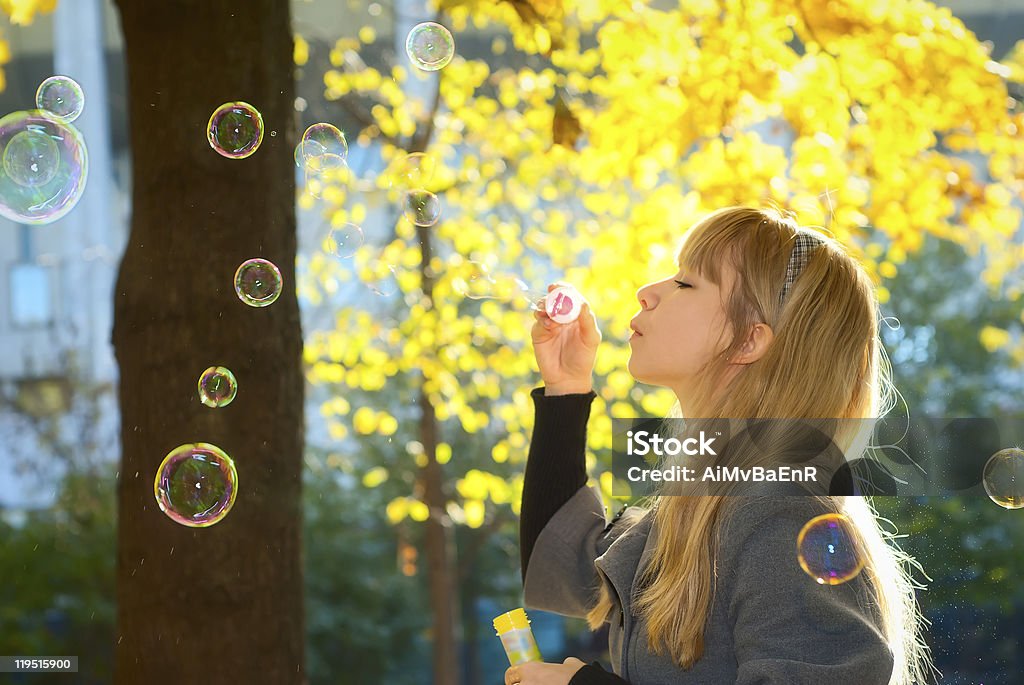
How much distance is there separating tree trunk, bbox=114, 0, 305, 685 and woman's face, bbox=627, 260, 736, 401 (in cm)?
86

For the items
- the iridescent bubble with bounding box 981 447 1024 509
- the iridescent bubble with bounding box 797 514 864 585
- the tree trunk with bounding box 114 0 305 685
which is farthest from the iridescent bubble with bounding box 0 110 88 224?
the iridescent bubble with bounding box 981 447 1024 509

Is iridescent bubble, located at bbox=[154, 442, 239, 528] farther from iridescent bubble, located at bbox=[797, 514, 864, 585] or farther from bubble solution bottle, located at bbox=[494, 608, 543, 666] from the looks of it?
iridescent bubble, located at bbox=[797, 514, 864, 585]

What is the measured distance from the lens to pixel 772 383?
5.39 ft

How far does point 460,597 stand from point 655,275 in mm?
3585

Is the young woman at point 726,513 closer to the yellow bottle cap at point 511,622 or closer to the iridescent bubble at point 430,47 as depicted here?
the yellow bottle cap at point 511,622

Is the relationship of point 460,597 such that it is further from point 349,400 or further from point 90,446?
point 90,446

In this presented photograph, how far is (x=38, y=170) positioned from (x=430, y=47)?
0.93 metres

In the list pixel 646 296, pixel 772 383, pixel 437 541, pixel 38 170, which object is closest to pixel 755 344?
pixel 772 383

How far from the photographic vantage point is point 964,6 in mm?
6961

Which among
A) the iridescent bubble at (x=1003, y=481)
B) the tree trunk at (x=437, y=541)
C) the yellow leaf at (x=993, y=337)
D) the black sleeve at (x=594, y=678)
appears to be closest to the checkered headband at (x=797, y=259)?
the black sleeve at (x=594, y=678)

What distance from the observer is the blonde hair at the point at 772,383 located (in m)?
1.52

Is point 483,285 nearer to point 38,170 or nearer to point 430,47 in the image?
point 430,47

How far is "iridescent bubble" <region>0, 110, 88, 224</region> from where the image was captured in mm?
2512

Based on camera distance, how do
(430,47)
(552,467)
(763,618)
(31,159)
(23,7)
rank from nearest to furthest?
(763,618)
(552,467)
(31,159)
(430,47)
(23,7)
